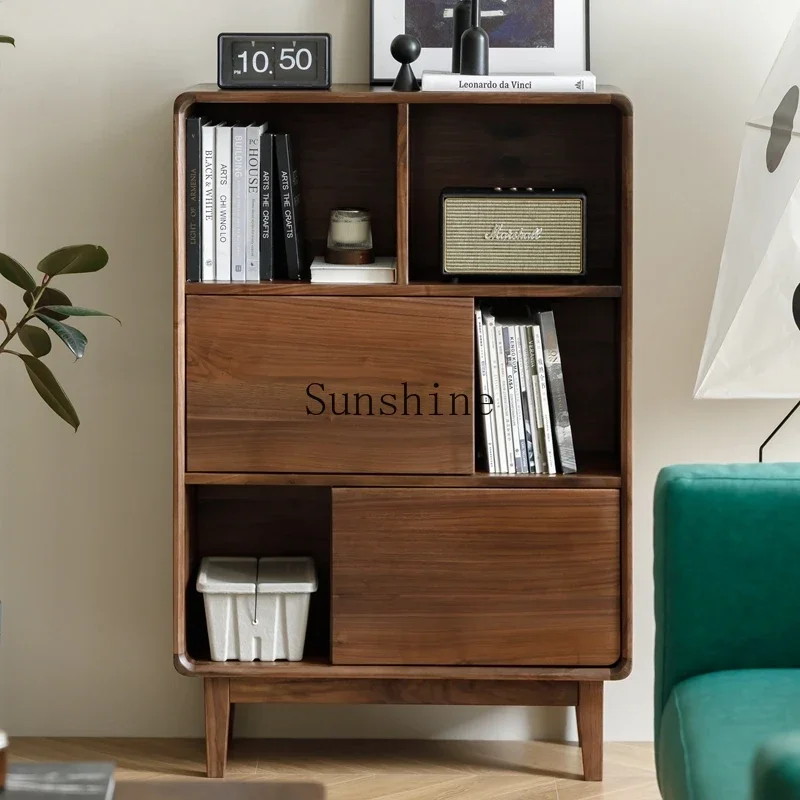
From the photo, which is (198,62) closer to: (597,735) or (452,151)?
(452,151)

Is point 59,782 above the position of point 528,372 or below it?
below

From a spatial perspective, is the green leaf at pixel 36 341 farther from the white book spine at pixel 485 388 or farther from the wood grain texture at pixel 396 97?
the white book spine at pixel 485 388

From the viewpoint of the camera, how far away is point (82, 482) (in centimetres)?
237

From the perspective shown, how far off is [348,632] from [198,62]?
121 cm

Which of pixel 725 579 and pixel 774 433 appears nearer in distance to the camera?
pixel 725 579

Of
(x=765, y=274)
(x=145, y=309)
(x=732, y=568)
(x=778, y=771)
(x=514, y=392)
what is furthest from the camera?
(x=145, y=309)

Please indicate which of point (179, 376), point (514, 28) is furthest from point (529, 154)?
point (179, 376)

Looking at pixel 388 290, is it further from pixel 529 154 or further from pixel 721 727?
pixel 721 727

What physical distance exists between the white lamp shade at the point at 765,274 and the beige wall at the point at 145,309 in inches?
11.2

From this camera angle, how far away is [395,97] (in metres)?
2.01

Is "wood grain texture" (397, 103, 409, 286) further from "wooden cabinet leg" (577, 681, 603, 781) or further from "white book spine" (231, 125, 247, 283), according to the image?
"wooden cabinet leg" (577, 681, 603, 781)

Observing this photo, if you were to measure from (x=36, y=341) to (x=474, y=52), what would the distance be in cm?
97

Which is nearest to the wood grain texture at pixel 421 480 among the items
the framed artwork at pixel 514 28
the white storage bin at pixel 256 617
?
the white storage bin at pixel 256 617

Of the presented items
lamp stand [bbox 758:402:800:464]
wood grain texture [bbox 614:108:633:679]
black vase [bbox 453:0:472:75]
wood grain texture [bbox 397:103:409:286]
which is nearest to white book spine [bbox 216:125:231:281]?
wood grain texture [bbox 397:103:409:286]
